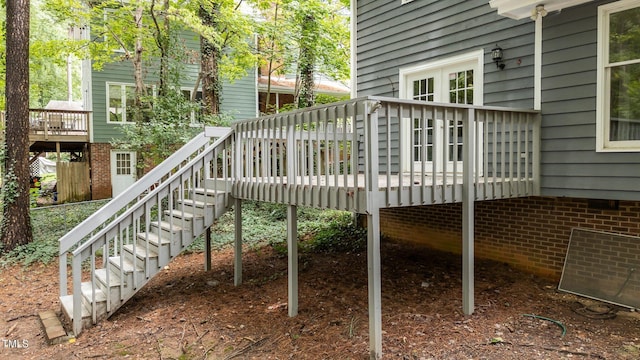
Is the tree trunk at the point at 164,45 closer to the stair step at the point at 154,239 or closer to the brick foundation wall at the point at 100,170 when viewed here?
the brick foundation wall at the point at 100,170

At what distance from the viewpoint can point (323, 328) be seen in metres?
4.19

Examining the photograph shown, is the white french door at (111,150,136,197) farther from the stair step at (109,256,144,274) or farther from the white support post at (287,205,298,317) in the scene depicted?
the white support post at (287,205,298,317)

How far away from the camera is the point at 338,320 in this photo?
14.3ft

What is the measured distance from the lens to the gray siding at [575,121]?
176 inches

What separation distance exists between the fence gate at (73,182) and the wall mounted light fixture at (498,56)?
14.0 meters

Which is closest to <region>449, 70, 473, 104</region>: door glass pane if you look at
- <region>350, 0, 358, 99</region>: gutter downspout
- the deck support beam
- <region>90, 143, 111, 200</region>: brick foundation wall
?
<region>350, 0, 358, 99</region>: gutter downspout

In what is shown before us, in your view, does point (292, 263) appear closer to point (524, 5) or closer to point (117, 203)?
point (117, 203)

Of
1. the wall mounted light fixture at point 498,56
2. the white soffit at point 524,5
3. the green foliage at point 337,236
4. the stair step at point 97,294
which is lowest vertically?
the stair step at point 97,294

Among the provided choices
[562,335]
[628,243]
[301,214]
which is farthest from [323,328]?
[301,214]

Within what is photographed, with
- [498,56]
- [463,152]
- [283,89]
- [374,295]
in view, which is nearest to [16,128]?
[374,295]

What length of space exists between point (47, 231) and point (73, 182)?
534 cm

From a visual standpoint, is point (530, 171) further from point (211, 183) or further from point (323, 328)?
point (211, 183)

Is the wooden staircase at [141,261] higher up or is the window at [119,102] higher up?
the window at [119,102]

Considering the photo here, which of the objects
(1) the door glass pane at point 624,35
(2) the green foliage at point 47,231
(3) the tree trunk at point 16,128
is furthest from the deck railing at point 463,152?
(3) the tree trunk at point 16,128
